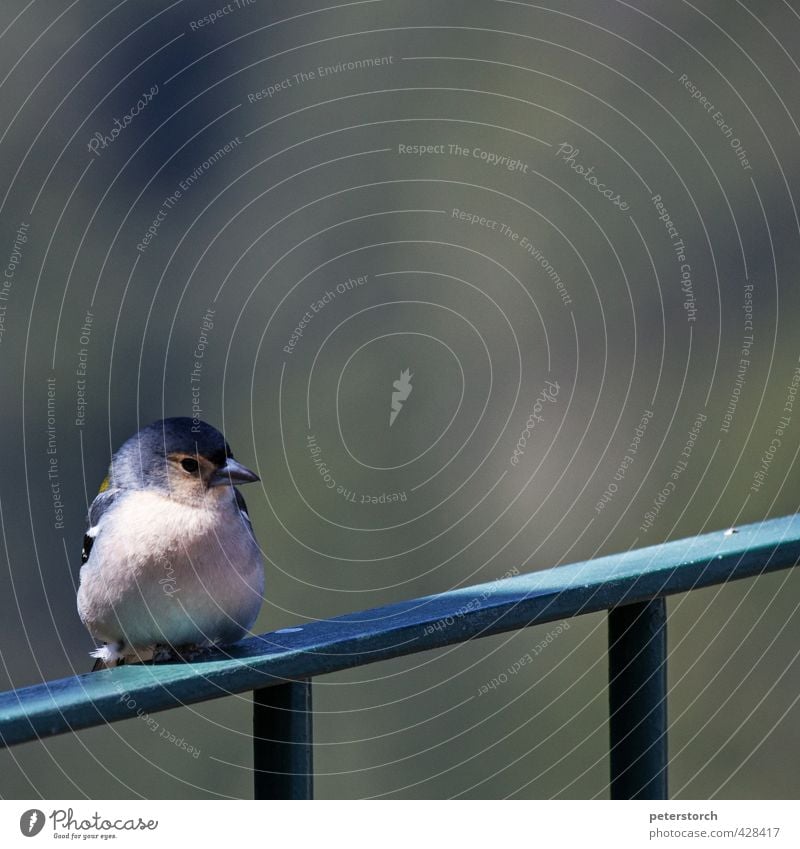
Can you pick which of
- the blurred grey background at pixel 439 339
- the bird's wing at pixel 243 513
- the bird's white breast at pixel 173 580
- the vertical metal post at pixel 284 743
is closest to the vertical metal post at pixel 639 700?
the vertical metal post at pixel 284 743

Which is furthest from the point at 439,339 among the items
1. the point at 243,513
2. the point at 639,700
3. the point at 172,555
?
the point at 639,700

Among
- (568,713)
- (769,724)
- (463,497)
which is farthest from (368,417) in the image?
(769,724)

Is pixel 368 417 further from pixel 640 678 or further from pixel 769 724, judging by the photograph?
pixel 640 678

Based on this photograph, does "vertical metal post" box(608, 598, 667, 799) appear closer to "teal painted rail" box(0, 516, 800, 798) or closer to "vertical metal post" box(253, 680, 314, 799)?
"teal painted rail" box(0, 516, 800, 798)

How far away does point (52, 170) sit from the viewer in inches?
407

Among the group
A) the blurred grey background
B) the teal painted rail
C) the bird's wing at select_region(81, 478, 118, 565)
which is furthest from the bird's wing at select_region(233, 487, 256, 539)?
the blurred grey background

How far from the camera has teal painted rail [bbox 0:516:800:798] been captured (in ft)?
5.94

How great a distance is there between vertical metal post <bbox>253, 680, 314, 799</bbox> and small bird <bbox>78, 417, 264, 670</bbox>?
1.93ft

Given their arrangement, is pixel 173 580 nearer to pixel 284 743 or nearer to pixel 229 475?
pixel 229 475

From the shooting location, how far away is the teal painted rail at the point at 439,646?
181cm

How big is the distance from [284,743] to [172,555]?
71 centimetres

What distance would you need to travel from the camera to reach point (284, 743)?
1.94 metres

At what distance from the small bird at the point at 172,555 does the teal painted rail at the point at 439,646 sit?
0.16 meters

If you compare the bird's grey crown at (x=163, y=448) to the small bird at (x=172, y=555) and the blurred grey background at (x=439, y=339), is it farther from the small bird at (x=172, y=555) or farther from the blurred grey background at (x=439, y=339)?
the blurred grey background at (x=439, y=339)
